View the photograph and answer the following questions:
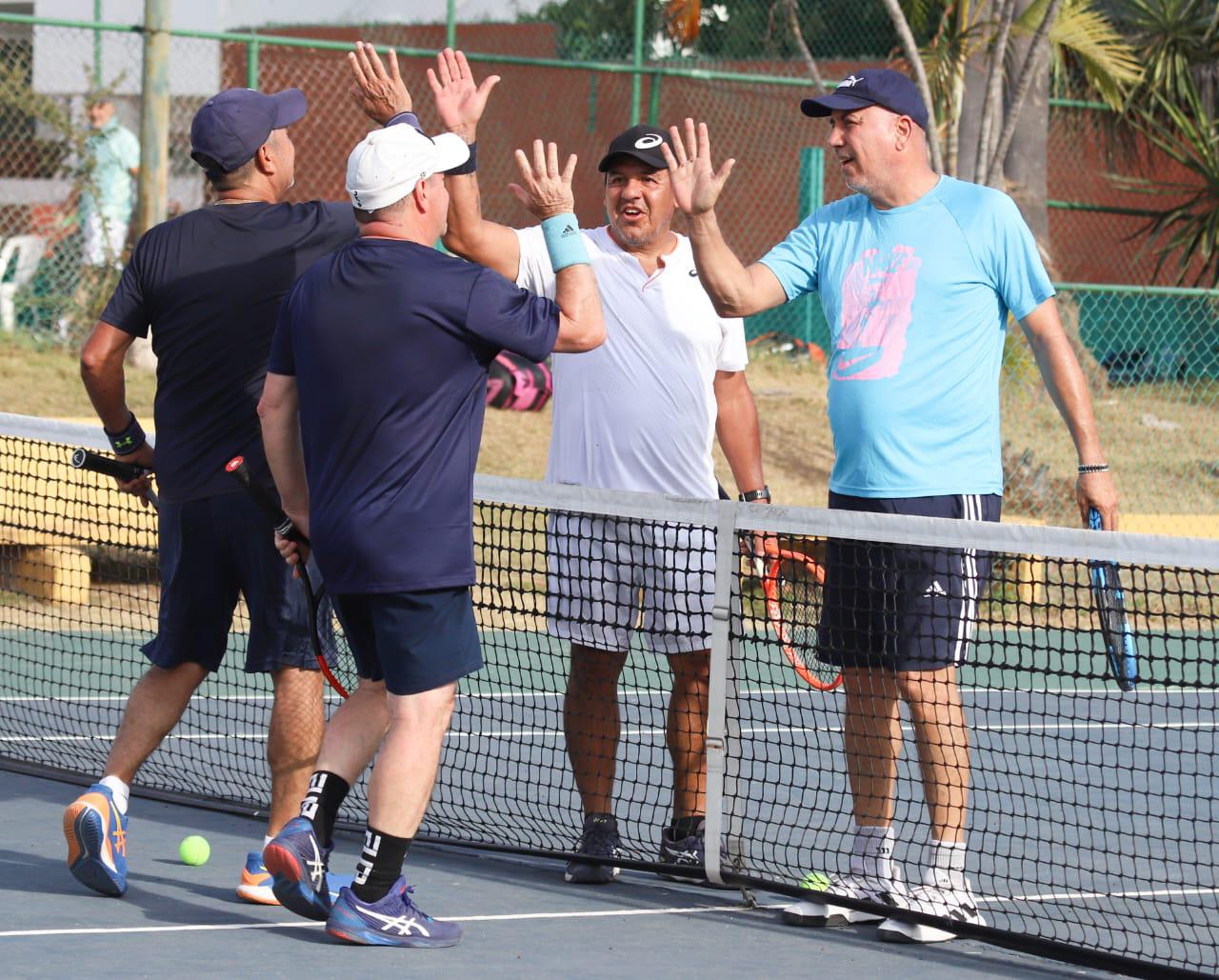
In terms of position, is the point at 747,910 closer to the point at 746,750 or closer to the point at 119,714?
the point at 746,750

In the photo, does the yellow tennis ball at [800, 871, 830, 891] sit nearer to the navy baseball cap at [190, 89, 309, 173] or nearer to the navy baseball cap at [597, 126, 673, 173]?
the navy baseball cap at [597, 126, 673, 173]

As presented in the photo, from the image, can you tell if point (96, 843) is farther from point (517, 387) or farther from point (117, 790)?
point (517, 387)

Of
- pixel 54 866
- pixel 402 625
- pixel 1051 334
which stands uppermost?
pixel 1051 334

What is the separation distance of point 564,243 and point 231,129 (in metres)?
1.01

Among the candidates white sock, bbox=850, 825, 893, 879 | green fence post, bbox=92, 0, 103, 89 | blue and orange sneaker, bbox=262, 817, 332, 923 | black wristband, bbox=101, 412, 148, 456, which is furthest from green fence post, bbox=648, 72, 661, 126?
blue and orange sneaker, bbox=262, 817, 332, 923

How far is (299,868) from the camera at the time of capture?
490 centimetres

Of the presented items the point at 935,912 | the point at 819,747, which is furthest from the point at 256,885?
the point at 819,747

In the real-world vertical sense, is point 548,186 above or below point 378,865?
above

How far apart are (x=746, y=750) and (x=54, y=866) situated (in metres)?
2.83

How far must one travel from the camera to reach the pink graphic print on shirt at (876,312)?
545 centimetres

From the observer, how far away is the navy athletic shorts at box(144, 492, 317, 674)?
5.49 metres

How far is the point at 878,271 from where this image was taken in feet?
18.1

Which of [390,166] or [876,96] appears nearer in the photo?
[390,166]

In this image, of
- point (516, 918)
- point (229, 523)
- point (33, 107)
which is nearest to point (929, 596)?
point (516, 918)
